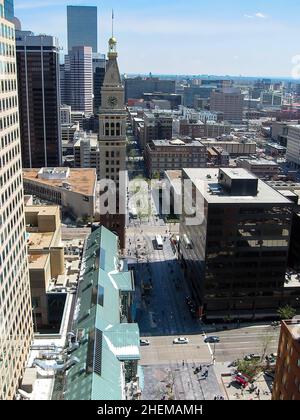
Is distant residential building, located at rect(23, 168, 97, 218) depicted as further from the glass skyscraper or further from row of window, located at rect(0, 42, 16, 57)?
the glass skyscraper

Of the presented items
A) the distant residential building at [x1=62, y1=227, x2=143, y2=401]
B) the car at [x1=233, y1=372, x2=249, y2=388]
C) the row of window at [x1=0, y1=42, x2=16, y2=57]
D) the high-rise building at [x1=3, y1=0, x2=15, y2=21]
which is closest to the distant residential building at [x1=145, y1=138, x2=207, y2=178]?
the distant residential building at [x1=62, y1=227, x2=143, y2=401]

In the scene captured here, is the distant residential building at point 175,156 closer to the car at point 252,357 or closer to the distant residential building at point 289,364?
the car at point 252,357

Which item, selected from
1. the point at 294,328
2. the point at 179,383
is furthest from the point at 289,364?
the point at 179,383

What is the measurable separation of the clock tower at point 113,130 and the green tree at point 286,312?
1434 inches

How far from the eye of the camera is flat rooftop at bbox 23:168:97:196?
130m

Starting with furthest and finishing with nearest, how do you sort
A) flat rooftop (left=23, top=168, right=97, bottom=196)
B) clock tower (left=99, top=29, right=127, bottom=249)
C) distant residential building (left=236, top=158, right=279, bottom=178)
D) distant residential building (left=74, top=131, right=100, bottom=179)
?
1. distant residential building (left=236, top=158, right=279, bottom=178)
2. distant residential building (left=74, top=131, right=100, bottom=179)
3. flat rooftop (left=23, top=168, right=97, bottom=196)
4. clock tower (left=99, top=29, right=127, bottom=249)

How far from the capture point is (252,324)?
245 feet

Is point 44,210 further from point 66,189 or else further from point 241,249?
point 66,189

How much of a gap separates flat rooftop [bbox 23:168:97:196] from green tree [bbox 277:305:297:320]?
225 ft

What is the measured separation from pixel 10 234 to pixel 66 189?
283ft

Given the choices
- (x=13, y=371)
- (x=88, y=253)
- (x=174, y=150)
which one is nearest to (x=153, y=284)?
(x=88, y=253)

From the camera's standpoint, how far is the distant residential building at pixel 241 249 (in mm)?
69938

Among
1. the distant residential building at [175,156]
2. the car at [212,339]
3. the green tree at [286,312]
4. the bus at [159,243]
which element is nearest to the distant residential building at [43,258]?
the car at [212,339]

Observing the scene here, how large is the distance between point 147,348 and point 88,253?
1942 centimetres
